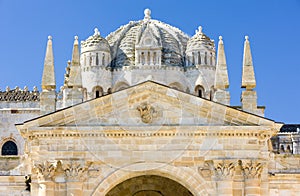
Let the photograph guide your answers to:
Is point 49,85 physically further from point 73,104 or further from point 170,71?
point 170,71

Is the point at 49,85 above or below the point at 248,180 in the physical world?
above

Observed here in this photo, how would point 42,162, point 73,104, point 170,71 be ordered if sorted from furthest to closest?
1. point 170,71
2. point 73,104
3. point 42,162

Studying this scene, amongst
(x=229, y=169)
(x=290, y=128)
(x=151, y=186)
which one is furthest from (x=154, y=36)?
(x=229, y=169)

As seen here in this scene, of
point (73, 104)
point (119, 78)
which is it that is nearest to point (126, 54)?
point (119, 78)

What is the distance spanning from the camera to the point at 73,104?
1339 inches

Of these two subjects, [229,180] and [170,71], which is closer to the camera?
[229,180]

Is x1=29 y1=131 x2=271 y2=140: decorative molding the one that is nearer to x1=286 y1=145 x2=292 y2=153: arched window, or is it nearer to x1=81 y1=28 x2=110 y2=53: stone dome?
x1=81 y1=28 x2=110 y2=53: stone dome

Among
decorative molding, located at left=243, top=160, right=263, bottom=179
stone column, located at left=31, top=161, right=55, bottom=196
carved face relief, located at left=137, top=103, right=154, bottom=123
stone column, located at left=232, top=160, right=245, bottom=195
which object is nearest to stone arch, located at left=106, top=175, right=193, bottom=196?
stone column, located at left=232, top=160, right=245, bottom=195

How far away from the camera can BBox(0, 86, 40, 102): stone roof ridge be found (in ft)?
217

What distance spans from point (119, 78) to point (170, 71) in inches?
158

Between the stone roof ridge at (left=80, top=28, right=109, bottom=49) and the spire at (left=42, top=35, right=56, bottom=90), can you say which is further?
the stone roof ridge at (left=80, top=28, right=109, bottom=49)

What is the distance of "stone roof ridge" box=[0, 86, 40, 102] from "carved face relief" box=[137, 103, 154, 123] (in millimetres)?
34714

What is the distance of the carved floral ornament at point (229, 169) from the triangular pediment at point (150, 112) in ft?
5.44

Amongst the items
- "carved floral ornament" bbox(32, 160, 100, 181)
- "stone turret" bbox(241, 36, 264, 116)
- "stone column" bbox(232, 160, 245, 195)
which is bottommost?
"stone column" bbox(232, 160, 245, 195)
